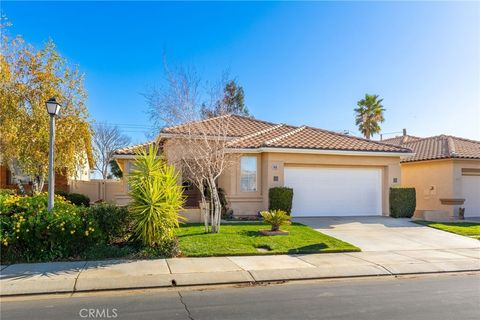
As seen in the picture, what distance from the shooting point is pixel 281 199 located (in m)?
15.7

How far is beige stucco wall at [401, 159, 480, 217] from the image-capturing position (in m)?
18.7

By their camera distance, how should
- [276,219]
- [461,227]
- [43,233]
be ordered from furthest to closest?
[461,227], [276,219], [43,233]

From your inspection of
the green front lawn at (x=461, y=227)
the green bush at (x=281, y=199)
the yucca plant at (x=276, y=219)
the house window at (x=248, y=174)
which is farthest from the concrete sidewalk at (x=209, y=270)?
the house window at (x=248, y=174)

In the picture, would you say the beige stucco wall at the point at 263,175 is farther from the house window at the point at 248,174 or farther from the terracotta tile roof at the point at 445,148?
the terracotta tile roof at the point at 445,148

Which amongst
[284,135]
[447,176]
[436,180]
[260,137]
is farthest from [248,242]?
[436,180]

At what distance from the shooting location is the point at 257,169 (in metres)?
16.9

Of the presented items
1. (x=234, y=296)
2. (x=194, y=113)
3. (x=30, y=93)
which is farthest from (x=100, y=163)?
(x=234, y=296)

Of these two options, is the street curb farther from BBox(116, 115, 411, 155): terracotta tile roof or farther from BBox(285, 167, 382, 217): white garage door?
BBox(285, 167, 382, 217): white garage door

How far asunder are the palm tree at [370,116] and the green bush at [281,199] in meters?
22.3

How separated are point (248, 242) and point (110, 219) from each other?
4038mm

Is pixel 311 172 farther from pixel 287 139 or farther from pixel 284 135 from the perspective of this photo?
pixel 284 135

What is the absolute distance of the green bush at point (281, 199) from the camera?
1570cm

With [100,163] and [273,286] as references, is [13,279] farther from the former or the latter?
[100,163]

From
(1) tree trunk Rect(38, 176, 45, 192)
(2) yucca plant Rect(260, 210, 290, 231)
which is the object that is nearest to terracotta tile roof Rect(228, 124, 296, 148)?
(2) yucca plant Rect(260, 210, 290, 231)
